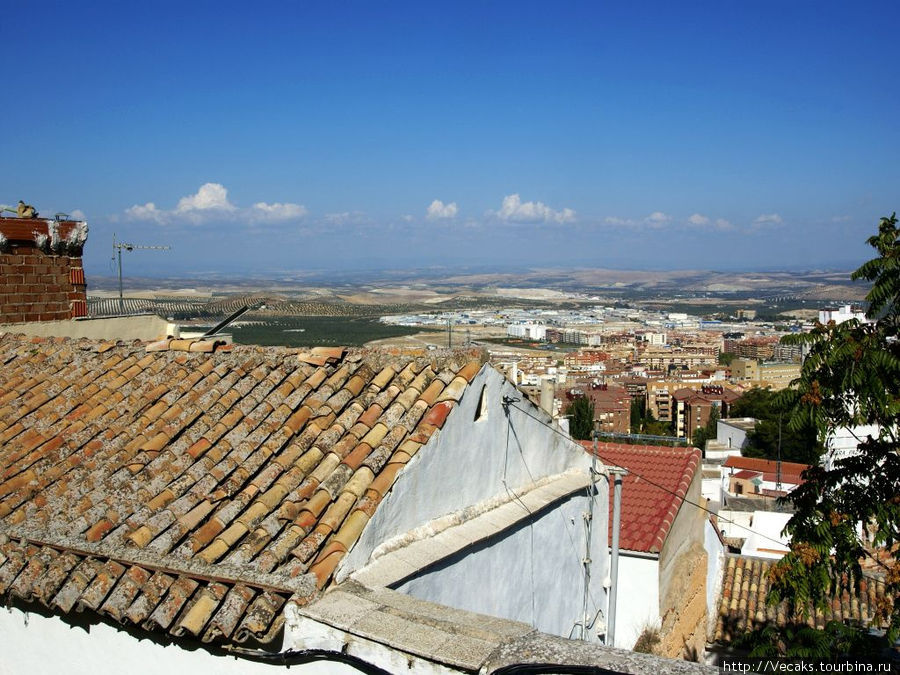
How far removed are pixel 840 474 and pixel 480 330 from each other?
101 metres

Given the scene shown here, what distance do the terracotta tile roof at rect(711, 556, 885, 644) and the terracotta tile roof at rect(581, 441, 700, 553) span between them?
2.00 m

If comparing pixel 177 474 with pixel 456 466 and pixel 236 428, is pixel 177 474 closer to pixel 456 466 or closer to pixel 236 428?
pixel 236 428

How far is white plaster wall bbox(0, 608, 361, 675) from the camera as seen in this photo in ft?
12.0

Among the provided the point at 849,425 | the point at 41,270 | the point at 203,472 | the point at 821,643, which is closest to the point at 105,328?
the point at 41,270

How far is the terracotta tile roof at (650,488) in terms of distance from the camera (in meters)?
9.09

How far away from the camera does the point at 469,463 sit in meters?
5.32

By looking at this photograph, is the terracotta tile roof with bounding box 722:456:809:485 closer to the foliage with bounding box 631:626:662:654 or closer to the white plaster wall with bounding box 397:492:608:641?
the foliage with bounding box 631:626:662:654

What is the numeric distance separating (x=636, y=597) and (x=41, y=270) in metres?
7.58

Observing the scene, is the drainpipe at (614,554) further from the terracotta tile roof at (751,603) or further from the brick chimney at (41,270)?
the brick chimney at (41,270)

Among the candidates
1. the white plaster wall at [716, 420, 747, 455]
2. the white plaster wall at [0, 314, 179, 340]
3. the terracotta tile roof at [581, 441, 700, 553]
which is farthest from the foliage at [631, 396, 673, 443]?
the white plaster wall at [0, 314, 179, 340]

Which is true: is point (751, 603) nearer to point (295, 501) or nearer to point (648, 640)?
point (648, 640)

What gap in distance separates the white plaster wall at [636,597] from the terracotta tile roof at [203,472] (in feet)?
15.8

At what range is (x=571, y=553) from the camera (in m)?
7.04

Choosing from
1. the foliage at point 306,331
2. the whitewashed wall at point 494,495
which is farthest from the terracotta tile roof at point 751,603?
the foliage at point 306,331
